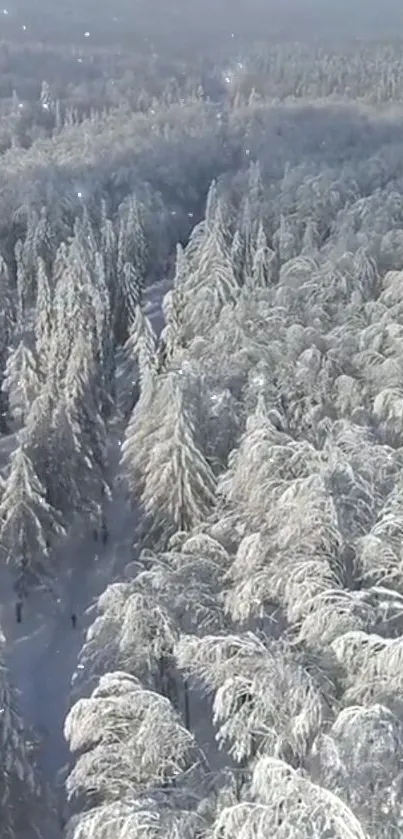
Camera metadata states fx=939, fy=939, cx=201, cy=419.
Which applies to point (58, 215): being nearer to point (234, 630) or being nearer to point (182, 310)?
point (182, 310)

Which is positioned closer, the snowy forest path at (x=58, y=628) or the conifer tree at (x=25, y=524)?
the snowy forest path at (x=58, y=628)

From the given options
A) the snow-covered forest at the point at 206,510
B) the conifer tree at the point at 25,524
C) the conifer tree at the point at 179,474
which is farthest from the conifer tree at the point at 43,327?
the conifer tree at the point at 179,474

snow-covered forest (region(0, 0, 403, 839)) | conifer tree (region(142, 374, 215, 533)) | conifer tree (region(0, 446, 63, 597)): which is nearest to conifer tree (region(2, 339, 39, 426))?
snow-covered forest (region(0, 0, 403, 839))

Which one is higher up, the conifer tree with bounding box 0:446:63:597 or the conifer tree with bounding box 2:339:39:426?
the conifer tree with bounding box 2:339:39:426

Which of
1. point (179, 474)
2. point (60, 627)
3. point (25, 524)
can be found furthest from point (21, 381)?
point (179, 474)

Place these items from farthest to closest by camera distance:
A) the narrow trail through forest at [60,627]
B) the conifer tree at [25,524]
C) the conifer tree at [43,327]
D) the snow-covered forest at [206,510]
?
1. the conifer tree at [43,327]
2. the conifer tree at [25,524]
3. the narrow trail through forest at [60,627]
4. the snow-covered forest at [206,510]

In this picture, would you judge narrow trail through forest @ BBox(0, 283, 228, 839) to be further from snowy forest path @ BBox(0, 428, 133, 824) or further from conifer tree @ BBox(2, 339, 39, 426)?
conifer tree @ BBox(2, 339, 39, 426)

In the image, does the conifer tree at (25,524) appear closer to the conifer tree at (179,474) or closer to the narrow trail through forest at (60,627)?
the narrow trail through forest at (60,627)

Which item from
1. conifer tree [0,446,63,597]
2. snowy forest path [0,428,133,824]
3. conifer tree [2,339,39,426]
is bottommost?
snowy forest path [0,428,133,824]

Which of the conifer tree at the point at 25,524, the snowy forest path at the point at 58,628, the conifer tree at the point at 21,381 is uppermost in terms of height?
the conifer tree at the point at 21,381

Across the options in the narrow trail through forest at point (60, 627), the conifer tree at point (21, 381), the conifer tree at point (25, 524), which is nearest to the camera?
the narrow trail through forest at point (60, 627)
